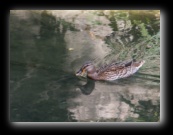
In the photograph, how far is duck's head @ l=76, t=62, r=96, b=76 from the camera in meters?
5.65

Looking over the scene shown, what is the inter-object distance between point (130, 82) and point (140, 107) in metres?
0.36

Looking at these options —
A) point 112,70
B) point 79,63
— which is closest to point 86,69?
point 79,63

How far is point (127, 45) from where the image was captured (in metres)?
5.96

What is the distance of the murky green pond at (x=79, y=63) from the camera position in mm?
5125

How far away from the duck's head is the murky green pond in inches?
1.9

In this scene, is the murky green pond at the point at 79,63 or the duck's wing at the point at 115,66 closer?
the murky green pond at the point at 79,63

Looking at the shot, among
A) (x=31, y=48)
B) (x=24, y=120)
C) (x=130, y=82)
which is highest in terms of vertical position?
(x=31, y=48)

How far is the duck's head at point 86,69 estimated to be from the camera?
5.65 meters

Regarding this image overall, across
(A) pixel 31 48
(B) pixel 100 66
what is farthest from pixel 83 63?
(A) pixel 31 48

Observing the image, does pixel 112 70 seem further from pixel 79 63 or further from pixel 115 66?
pixel 79 63

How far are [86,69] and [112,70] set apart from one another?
259 mm

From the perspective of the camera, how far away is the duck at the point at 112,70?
5.64 m

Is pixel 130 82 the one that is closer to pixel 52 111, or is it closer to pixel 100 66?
pixel 100 66

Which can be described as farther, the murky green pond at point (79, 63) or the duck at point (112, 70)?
the duck at point (112, 70)
